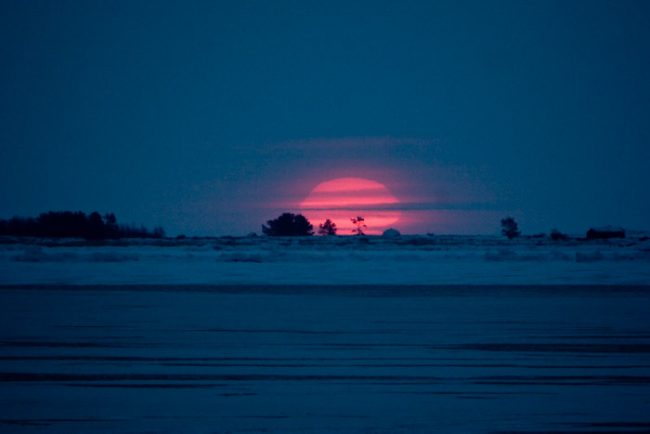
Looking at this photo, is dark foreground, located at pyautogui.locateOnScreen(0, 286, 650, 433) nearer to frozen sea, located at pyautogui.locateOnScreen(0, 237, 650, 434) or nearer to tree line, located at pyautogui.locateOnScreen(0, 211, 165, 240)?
frozen sea, located at pyautogui.locateOnScreen(0, 237, 650, 434)

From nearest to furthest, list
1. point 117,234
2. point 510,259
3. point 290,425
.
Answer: point 290,425, point 510,259, point 117,234

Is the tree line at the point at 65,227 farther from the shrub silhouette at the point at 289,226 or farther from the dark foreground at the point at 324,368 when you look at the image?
the dark foreground at the point at 324,368

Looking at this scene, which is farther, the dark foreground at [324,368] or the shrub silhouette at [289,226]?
the shrub silhouette at [289,226]

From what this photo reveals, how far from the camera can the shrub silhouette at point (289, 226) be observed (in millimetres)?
102188

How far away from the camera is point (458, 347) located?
36.1 feet

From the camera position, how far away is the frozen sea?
7148mm

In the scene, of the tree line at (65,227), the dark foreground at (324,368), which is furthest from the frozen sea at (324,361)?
the tree line at (65,227)

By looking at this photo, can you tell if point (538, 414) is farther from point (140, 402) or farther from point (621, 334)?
point (621, 334)

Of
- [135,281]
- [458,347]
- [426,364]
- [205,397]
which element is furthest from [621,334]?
[135,281]

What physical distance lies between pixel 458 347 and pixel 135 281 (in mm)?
15461

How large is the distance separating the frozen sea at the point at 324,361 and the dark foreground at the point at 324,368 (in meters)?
0.03

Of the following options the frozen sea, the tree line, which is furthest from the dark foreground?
the tree line

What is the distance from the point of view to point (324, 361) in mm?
9883

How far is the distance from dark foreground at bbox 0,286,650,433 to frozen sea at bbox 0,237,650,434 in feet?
0.10
